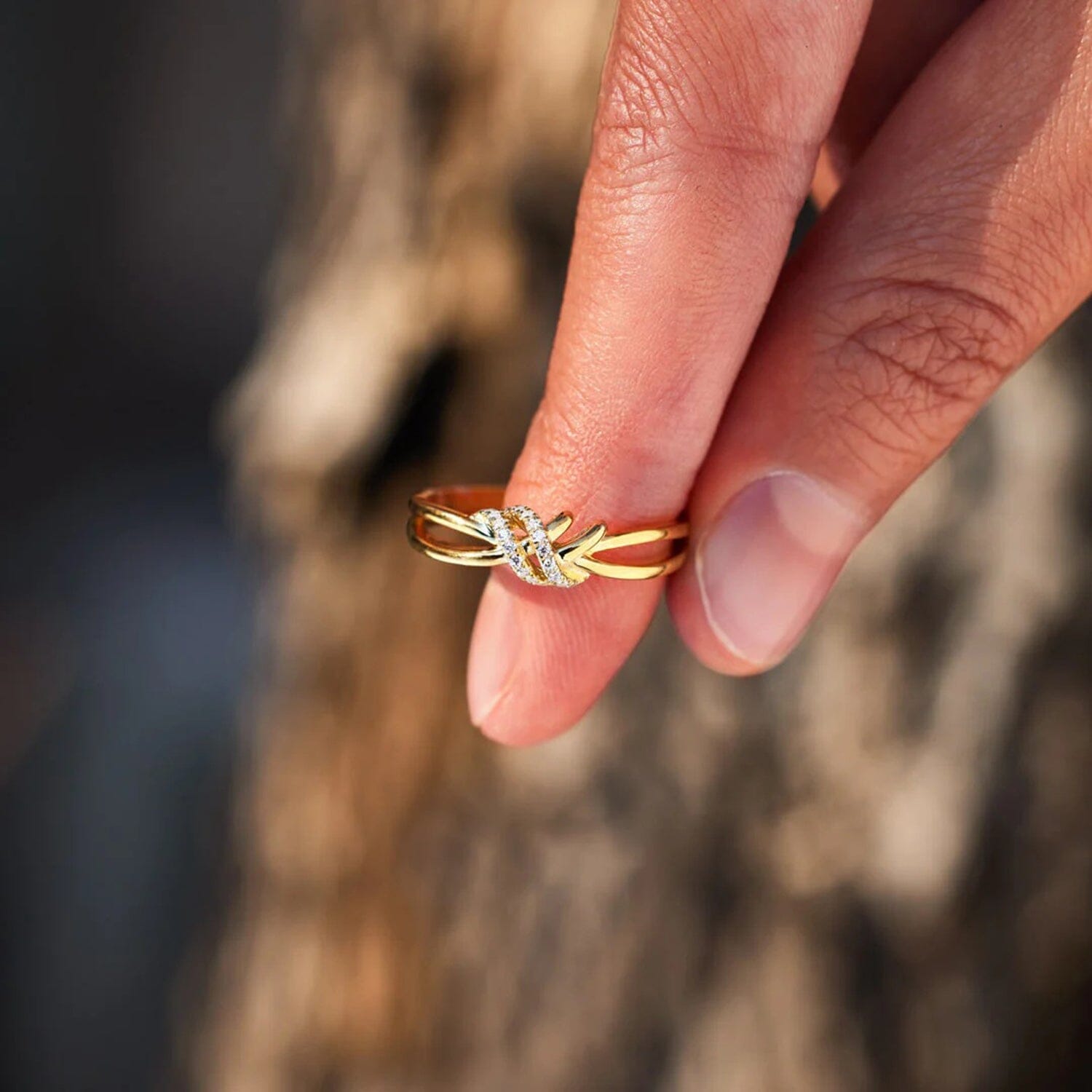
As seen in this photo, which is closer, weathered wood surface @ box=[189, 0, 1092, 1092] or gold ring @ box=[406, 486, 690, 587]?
gold ring @ box=[406, 486, 690, 587]

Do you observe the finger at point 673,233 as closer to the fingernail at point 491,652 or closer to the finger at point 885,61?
the fingernail at point 491,652

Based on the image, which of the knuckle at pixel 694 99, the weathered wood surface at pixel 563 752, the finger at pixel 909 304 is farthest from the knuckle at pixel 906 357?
the weathered wood surface at pixel 563 752

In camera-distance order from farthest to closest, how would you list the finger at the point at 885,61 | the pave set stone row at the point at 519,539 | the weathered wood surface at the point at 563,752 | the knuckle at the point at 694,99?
the weathered wood surface at the point at 563,752 < the finger at the point at 885,61 < the pave set stone row at the point at 519,539 < the knuckle at the point at 694,99

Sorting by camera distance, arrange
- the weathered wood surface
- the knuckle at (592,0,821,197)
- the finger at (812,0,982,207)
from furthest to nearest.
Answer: the weathered wood surface < the finger at (812,0,982,207) < the knuckle at (592,0,821,197)

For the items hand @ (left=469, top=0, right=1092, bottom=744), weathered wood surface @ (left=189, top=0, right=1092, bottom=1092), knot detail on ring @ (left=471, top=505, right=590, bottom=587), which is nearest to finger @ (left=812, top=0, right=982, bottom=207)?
hand @ (left=469, top=0, right=1092, bottom=744)

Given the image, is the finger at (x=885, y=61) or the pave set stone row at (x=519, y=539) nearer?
the pave set stone row at (x=519, y=539)

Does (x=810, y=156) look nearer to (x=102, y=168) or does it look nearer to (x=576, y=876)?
(x=576, y=876)

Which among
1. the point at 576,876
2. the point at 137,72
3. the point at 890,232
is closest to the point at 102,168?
the point at 137,72

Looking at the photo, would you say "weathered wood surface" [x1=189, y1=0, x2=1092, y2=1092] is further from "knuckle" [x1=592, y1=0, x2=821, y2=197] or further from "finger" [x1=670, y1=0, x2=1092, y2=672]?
"knuckle" [x1=592, y1=0, x2=821, y2=197]
